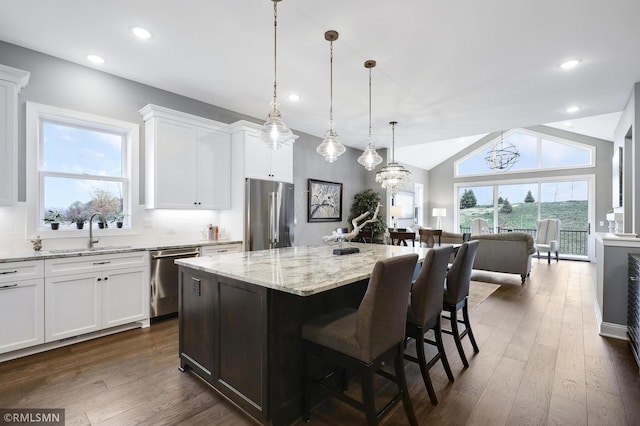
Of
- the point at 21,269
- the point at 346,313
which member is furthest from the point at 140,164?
the point at 346,313

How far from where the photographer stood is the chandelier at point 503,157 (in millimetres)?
8280

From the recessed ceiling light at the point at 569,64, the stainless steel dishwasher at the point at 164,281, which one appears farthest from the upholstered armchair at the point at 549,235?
the stainless steel dishwasher at the point at 164,281

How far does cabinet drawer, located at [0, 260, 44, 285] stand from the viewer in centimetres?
249

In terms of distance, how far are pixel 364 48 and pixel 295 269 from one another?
7.40 ft

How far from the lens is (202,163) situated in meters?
4.06

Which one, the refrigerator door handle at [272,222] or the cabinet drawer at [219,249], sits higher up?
the refrigerator door handle at [272,222]

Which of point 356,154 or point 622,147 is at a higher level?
point 356,154

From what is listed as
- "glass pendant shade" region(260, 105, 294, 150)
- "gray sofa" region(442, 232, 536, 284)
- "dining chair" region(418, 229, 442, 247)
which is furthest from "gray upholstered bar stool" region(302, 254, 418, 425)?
"gray sofa" region(442, 232, 536, 284)

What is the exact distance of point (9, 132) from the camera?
2.68 m

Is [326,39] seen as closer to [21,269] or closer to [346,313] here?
[346,313]

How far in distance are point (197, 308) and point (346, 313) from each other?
43.9 inches

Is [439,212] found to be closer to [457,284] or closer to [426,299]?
[457,284]

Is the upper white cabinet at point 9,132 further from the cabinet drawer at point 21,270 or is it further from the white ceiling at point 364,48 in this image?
the cabinet drawer at point 21,270

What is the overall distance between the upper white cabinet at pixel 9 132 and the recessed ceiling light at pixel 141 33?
3.47ft
